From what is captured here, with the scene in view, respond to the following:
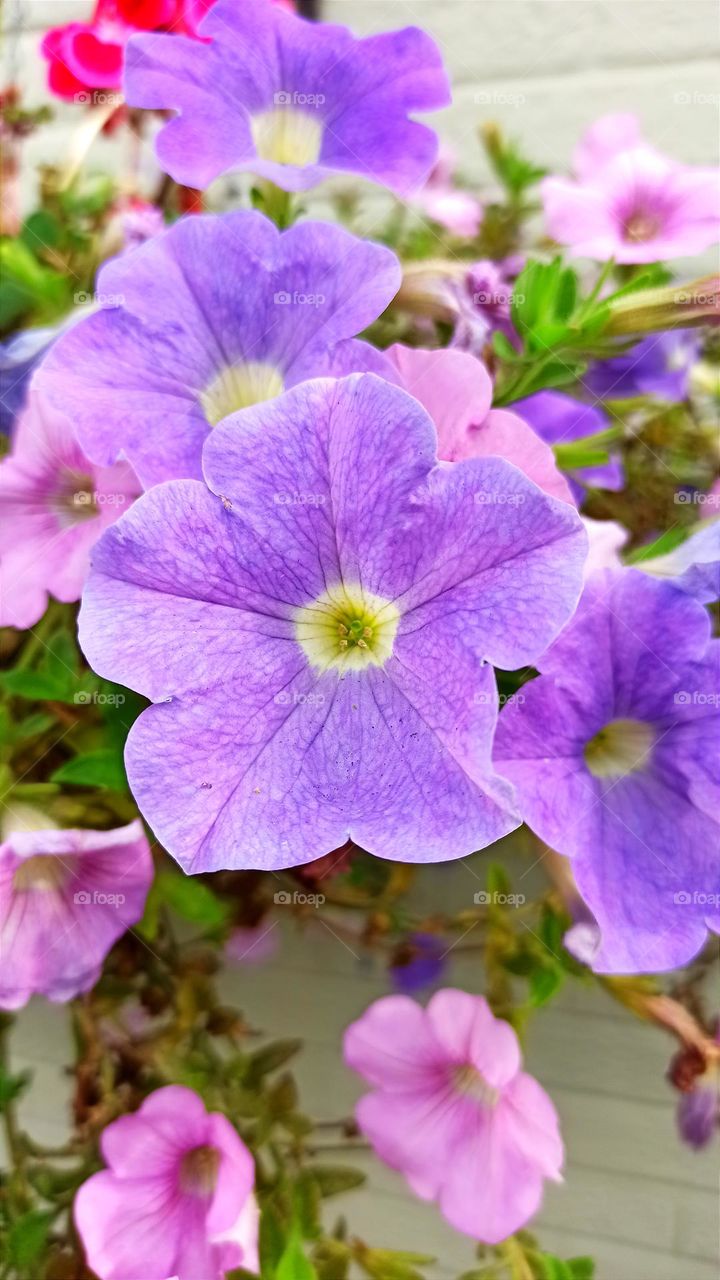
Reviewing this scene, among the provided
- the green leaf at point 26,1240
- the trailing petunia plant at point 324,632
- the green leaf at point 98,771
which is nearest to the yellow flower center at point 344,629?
the trailing petunia plant at point 324,632

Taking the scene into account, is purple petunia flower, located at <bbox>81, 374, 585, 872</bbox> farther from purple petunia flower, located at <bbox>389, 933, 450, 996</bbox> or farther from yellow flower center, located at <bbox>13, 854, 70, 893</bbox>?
purple petunia flower, located at <bbox>389, 933, 450, 996</bbox>

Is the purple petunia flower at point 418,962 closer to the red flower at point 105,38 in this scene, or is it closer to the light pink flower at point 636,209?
the light pink flower at point 636,209

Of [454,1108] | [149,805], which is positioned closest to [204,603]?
[149,805]

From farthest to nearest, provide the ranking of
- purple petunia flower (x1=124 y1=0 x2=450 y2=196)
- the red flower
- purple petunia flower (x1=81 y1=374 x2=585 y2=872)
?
the red flower < purple petunia flower (x1=124 y1=0 x2=450 y2=196) < purple petunia flower (x1=81 y1=374 x2=585 y2=872)

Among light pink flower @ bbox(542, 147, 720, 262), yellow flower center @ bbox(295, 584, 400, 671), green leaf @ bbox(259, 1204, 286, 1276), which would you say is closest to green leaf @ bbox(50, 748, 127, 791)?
yellow flower center @ bbox(295, 584, 400, 671)

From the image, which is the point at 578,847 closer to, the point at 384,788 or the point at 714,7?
the point at 384,788
